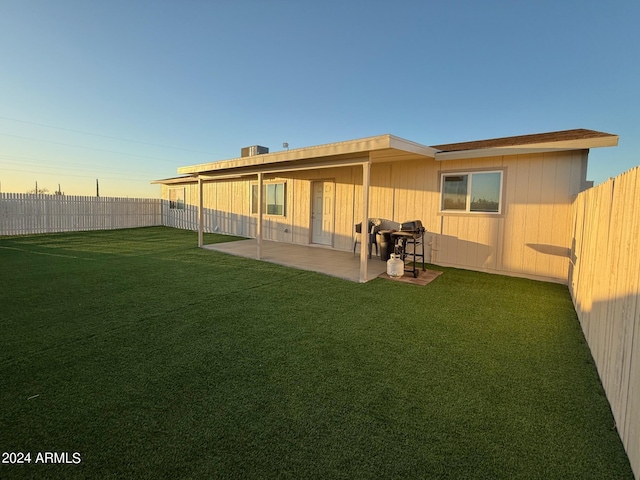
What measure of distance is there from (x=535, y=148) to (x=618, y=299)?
4.25 meters

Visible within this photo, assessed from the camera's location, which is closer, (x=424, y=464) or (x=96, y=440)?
(x=424, y=464)

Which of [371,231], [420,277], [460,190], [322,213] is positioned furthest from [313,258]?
[460,190]

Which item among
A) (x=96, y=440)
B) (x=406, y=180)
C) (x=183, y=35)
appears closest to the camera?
(x=96, y=440)

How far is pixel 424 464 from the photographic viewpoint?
153 cm

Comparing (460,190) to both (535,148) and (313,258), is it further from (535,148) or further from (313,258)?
(313,258)

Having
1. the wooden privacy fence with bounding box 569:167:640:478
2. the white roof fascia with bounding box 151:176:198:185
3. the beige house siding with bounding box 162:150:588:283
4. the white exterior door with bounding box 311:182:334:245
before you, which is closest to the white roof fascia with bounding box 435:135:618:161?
the beige house siding with bounding box 162:150:588:283

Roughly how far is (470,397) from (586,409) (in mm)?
755

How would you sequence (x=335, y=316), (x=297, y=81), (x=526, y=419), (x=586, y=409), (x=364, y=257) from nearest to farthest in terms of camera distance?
1. (x=526, y=419)
2. (x=586, y=409)
3. (x=335, y=316)
4. (x=364, y=257)
5. (x=297, y=81)

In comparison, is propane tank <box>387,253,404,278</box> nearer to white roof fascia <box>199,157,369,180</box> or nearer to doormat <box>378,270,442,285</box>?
doormat <box>378,270,442,285</box>

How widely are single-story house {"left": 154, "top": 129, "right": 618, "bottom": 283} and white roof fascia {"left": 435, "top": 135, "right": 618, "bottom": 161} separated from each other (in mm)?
15

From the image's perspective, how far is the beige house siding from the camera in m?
5.48

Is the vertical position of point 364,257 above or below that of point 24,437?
above

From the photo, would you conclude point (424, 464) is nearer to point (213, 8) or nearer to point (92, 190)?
point (213, 8)

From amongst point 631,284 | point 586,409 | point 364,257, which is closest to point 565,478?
point 586,409
